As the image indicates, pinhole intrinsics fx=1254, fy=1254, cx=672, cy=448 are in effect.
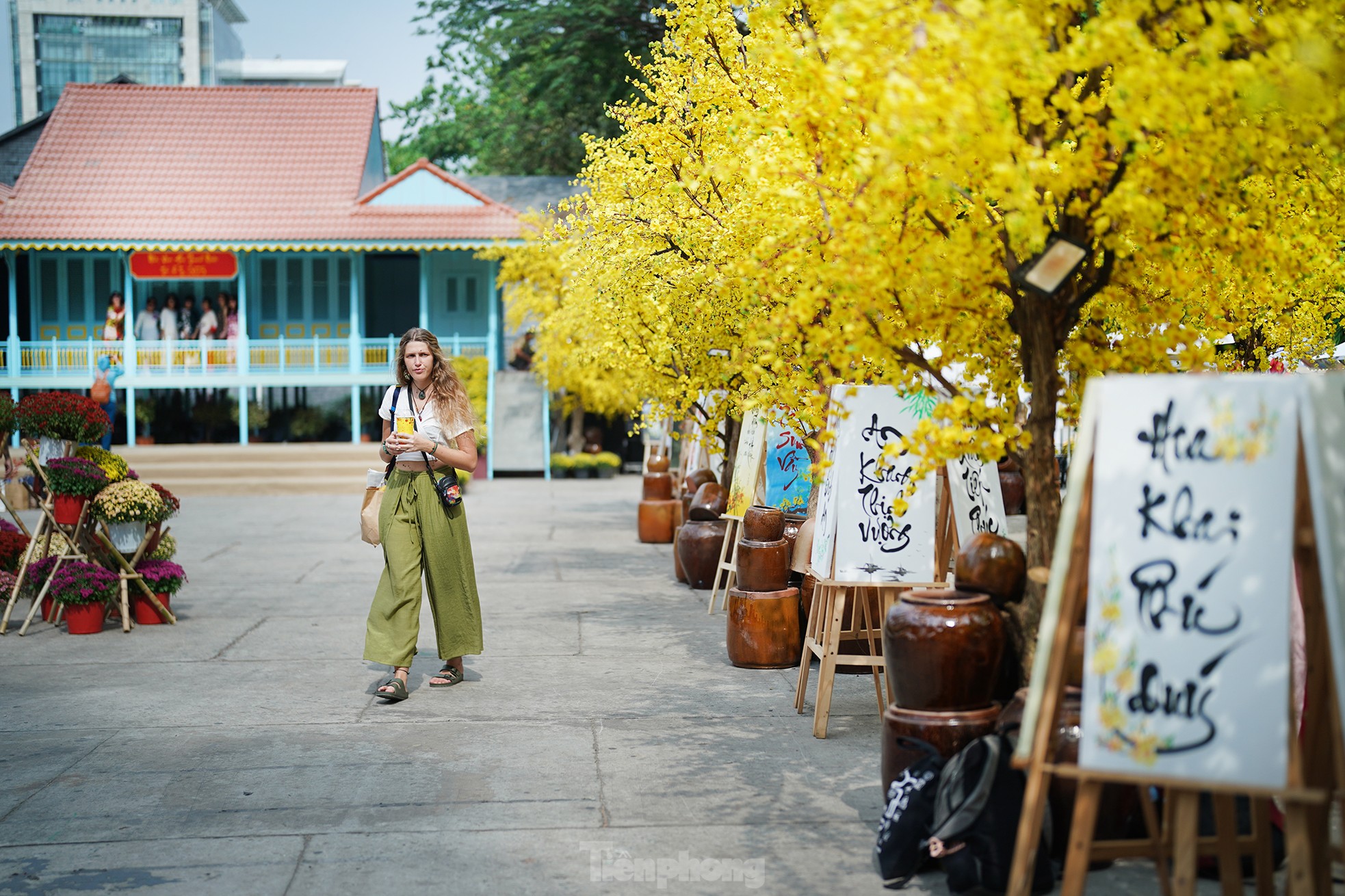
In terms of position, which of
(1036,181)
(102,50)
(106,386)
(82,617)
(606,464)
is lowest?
(606,464)

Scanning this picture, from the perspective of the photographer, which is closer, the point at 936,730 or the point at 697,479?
the point at 936,730

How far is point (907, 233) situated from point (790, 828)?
2234 millimetres

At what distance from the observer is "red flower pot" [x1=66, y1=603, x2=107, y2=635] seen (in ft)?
28.3

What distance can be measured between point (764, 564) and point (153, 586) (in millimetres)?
4527

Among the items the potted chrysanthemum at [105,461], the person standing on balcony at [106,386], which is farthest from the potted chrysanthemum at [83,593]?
the person standing on balcony at [106,386]

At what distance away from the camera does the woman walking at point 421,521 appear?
6715mm

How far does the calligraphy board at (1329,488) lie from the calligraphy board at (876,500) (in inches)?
105

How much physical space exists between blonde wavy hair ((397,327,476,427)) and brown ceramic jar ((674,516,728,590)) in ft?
13.3

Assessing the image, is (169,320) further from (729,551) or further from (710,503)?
(729,551)

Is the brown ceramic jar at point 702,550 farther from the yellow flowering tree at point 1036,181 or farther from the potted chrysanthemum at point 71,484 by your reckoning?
the yellow flowering tree at point 1036,181

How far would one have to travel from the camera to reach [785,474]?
1055 centimetres

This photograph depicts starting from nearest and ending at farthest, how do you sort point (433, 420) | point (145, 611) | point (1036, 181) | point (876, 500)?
point (1036, 181), point (876, 500), point (433, 420), point (145, 611)

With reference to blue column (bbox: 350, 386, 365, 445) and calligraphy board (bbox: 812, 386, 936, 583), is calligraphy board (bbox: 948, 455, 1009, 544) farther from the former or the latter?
blue column (bbox: 350, 386, 365, 445)

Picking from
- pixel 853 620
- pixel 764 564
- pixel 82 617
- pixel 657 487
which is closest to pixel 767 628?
pixel 764 564
